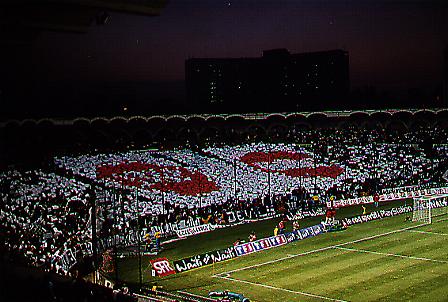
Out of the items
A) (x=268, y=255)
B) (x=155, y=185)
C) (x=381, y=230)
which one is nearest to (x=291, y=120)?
(x=155, y=185)

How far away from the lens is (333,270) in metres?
27.8

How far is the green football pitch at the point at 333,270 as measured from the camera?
2414 cm

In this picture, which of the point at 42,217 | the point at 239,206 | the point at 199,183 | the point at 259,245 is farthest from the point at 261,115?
the point at 42,217

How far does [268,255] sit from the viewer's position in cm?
3181

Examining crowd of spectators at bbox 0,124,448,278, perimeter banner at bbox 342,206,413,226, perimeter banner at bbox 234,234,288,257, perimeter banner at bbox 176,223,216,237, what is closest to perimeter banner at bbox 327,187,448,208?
crowd of spectators at bbox 0,124,448,278

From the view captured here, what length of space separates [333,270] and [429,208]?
50.5 feet

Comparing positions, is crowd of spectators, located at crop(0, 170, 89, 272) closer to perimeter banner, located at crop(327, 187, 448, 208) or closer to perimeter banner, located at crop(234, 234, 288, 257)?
perimeter banner, located at crop(234, 234, 288, 257)

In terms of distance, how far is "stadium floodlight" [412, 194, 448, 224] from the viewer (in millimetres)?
41156

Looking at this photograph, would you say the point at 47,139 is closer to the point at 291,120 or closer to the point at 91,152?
the point at 91,152

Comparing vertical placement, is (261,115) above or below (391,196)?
above

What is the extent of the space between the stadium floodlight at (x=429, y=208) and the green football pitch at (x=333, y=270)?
11.4 ft

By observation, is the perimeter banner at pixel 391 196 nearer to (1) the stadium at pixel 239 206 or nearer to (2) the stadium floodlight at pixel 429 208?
(1) the stadium at pixel 239 206

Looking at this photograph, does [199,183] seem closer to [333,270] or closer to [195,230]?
[195,230]

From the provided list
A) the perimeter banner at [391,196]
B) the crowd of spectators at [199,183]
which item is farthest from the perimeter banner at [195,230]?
the perimeter banner at [391,196]
